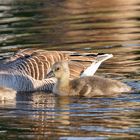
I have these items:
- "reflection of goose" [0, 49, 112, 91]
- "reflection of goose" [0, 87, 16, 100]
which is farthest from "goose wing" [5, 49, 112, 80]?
"reflection of goose" [0, 87, 16, 100]

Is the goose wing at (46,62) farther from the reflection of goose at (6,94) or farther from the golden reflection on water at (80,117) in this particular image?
the golden reflection on water at (80,117)

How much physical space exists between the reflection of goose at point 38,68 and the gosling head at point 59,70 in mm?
734

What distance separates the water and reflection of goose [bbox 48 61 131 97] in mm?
219

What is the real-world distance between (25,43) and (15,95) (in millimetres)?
4465

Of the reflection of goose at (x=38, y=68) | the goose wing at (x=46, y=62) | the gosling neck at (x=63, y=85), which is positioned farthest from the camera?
the goose wing at (x=46, y=62)

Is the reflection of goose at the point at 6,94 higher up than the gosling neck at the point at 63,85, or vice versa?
the gosling neck at the point at 63,85

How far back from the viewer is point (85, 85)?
43.3 ft

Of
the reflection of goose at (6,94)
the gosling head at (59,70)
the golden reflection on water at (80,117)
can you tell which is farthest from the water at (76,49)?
the gosling head at (59,70)

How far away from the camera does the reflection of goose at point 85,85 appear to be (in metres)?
13.1

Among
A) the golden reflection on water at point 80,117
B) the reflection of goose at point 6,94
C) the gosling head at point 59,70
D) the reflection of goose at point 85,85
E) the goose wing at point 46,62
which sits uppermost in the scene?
the goose wing at point 46,62

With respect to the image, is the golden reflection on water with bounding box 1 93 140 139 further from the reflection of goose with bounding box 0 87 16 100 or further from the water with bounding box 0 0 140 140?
the reflection of goose with bounding box 0 87 16 100

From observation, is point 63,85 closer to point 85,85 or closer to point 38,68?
point 85,85

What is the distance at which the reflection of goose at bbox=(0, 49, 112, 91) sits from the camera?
13.9 m

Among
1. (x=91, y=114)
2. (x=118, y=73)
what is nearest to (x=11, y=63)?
(x=118, y=73)
